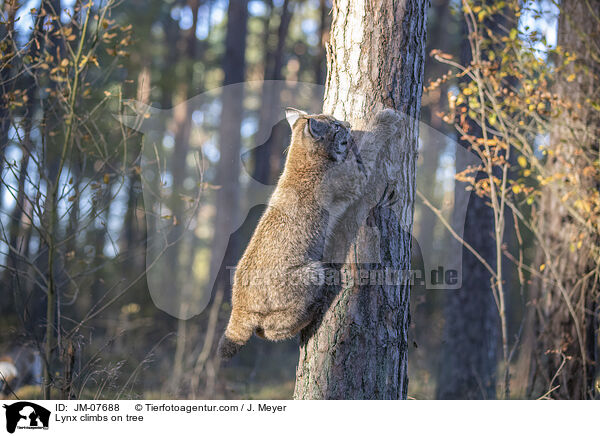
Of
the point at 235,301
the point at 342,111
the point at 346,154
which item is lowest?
the point at 235,301

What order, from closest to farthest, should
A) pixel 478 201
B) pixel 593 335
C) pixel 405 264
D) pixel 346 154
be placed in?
pixel 405 264
pixel 346 154
pixel 593 335
pixel 478 201

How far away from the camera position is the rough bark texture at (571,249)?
5664mm

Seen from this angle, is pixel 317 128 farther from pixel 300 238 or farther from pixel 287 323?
pixel 287 323

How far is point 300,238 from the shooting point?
342cm

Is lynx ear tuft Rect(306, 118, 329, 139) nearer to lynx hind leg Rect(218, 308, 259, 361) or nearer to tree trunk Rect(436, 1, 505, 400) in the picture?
lynx hind leg Rect(218, 308, 259, 361)

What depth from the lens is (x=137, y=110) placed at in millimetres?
4844

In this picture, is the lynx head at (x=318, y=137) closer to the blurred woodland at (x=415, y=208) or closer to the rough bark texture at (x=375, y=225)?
the rough bark texture at (x=375, y=225)

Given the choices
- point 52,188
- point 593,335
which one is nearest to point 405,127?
point 52,188

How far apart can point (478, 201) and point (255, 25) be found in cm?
1514

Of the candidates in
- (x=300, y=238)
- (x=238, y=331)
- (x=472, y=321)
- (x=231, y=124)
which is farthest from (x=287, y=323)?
(x=231, y=124)

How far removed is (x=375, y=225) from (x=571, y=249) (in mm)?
3503

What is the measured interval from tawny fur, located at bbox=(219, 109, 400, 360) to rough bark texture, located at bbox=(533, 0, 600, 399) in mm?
3290
